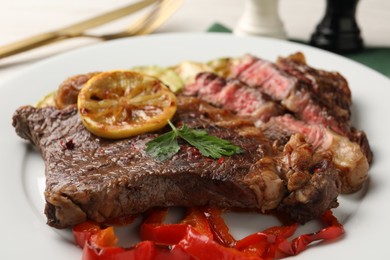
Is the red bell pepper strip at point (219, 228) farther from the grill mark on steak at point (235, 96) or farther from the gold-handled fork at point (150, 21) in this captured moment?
the gold-handled fork at point (150, 21)

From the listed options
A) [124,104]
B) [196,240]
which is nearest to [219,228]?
[196,240]

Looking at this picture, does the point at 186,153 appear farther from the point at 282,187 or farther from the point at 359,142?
the point at 359,142

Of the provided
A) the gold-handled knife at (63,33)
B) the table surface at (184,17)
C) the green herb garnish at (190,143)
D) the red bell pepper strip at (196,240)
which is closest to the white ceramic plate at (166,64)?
the red bell pepper strip at (196,240)

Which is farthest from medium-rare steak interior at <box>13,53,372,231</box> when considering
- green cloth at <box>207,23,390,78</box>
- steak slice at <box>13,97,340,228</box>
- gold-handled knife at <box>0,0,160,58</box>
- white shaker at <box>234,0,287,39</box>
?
white shaker at <box>234,0,287,39</box>

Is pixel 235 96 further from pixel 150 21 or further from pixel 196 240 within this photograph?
pixel 150 21

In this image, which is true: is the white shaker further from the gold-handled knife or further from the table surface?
the gold-handled knife
